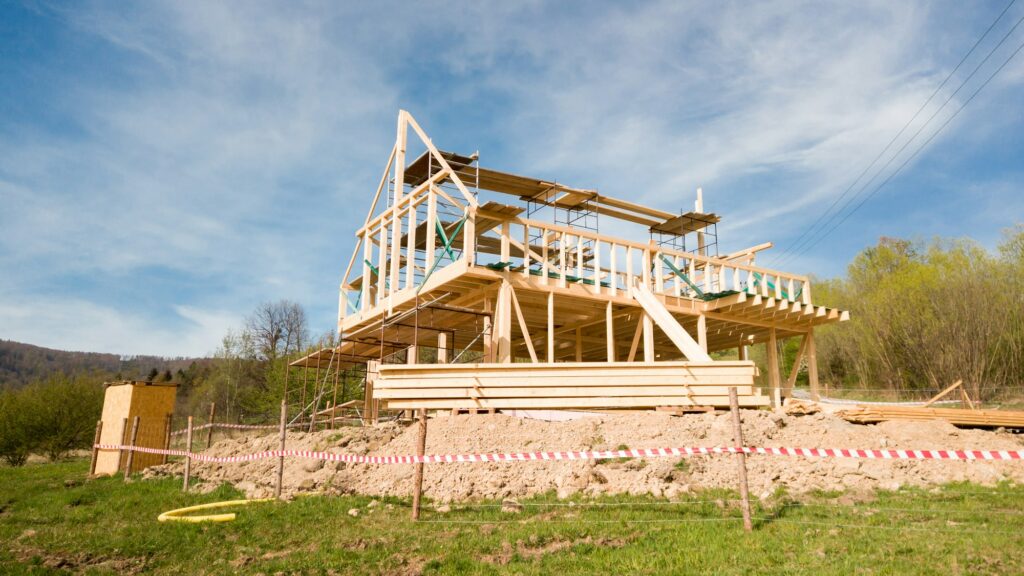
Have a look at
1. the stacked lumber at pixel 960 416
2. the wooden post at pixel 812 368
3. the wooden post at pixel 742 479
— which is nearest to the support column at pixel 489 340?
the stacked lumber at pixel 960 416

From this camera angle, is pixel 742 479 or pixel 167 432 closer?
pixel 742 479

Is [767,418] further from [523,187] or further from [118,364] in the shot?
[118,364]

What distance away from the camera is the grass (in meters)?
6.07

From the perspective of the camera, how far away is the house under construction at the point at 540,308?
46.7 ft

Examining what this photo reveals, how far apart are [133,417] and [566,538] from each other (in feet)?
45.4

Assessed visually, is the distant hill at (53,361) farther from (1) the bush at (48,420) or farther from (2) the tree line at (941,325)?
(2) the tree line at (941,325)

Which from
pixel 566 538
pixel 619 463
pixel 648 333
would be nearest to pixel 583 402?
pixel 619 463

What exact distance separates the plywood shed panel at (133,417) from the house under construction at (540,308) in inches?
170

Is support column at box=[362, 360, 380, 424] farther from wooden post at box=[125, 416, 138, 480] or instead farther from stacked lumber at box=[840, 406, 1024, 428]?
stacked lumber at box=[840, 406, 1024, 428]

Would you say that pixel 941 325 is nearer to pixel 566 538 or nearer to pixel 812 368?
pixel 812 368

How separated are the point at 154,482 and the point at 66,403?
745 inches

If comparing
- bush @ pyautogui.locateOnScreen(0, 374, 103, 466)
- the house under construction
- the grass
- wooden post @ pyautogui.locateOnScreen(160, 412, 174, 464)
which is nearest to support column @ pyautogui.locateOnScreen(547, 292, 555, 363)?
the house under construction

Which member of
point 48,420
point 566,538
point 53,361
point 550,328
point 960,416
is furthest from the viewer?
point 53,361

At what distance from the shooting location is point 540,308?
19141 millimetres
